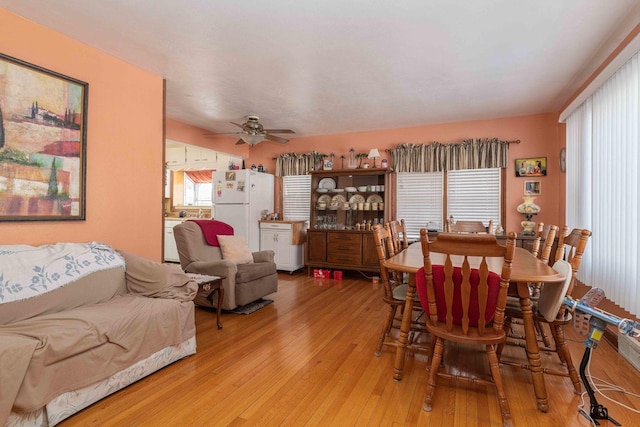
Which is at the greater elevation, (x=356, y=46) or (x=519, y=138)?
(x=356, y=46)

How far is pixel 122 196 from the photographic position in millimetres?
3205

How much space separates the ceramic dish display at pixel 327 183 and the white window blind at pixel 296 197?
28cm

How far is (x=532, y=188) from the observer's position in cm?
470

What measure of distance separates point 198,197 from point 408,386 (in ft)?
21.9

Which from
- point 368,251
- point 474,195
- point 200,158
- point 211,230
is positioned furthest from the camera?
point 200,158

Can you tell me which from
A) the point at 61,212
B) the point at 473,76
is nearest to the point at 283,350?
the point at 61,212

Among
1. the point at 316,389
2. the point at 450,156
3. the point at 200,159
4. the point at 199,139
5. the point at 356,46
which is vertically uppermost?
the point at 356,46

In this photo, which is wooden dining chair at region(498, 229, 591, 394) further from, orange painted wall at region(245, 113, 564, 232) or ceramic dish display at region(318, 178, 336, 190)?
ceramic dish display at region(318, 178, 336, 190)

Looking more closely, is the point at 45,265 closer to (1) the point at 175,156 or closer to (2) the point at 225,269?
(2) the point at 225,269

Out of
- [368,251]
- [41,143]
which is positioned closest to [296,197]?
[368,251]

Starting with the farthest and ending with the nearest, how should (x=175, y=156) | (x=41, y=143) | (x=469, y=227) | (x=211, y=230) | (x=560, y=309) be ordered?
(x=175, y=156), (x=469, y=227), (x=211, y=230), (x=41, y=143), (x=560, y=309)

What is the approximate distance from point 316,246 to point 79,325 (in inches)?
156

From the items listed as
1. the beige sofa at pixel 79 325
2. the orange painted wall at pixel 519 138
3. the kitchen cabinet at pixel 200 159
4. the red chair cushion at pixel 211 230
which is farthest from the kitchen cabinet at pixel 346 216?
the beige sofa at pixel 79 325

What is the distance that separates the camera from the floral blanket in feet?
6.66
